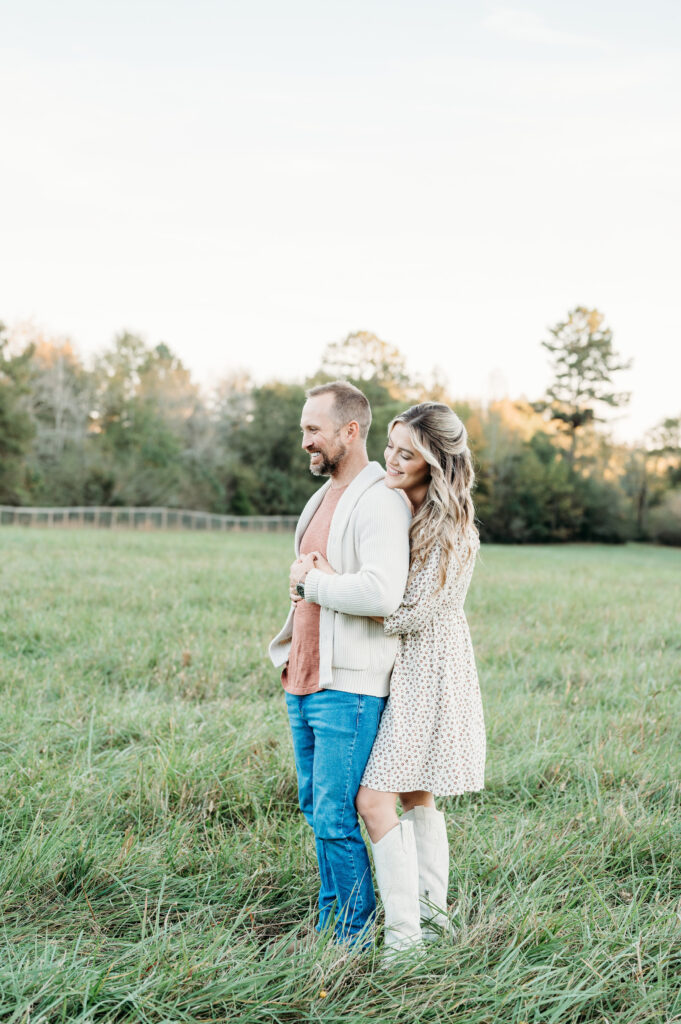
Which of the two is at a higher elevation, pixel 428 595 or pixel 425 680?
pixel 428 595

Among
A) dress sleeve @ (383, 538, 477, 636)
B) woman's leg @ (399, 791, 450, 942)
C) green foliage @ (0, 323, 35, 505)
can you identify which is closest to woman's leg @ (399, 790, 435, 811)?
woman's leg @ (399, 791, 450, 942)

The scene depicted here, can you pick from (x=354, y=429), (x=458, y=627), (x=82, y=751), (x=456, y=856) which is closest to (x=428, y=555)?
(x=458, y=627)

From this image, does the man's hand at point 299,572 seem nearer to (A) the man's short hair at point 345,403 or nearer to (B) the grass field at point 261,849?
(A) the man's short hair at point 345,403

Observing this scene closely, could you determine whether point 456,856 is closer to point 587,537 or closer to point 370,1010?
point 370,1010

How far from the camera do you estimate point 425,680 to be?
276 centimetres

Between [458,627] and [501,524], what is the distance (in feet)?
138

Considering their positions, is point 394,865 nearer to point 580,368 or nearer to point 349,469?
point 349,469

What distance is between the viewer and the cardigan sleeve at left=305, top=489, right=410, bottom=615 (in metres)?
2.59

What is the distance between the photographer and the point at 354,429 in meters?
2.84

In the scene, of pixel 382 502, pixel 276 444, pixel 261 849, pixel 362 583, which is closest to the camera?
pixel 362 583

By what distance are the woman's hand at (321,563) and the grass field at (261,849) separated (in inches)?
45.9

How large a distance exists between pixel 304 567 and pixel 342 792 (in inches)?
29.1

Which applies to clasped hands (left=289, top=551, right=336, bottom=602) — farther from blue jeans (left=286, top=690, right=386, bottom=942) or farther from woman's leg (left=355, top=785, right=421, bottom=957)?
woman's leg (left=355, top=785, right=421, bottom=957)

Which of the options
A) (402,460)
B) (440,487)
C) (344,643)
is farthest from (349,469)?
(344,643)
